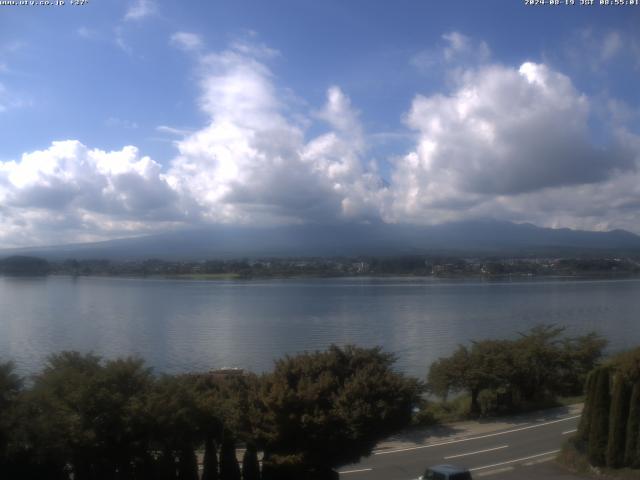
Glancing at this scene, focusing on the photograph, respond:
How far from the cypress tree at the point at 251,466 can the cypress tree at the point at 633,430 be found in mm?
5322

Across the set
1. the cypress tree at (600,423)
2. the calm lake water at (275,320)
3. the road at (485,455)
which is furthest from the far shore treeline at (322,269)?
the cypress tree at (600,423)

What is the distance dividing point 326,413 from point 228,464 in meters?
1.41

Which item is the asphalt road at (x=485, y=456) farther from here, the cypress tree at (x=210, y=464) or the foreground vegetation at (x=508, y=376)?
the cypress tree at (x=210, y=464)

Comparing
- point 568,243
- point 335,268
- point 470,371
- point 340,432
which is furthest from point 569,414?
point 568,243

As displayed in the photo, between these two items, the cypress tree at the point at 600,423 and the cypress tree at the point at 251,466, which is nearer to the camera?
the cypress tree at the point at 251,466

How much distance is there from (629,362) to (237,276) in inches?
2947

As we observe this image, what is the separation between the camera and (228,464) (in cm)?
805

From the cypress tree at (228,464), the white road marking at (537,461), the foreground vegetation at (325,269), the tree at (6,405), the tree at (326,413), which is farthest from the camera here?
the foreground vegetation at (325,269)

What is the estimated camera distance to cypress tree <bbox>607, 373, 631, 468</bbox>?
9266 millimetres

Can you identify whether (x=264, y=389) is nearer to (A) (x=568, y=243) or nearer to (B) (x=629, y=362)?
(B) (x=629, y=362)

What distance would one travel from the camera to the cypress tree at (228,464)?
8023 mm

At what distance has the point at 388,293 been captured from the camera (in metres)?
59.2

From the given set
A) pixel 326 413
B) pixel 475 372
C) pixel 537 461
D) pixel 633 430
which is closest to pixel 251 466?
pixel 326 413

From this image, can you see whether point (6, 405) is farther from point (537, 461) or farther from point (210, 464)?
point (537, 461)
